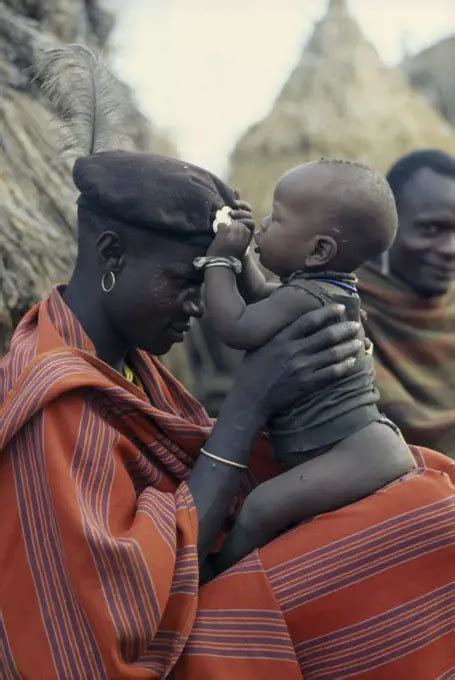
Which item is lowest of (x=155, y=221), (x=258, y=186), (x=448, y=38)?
(x=258, y=186)

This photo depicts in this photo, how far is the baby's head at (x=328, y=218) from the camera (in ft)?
7.64

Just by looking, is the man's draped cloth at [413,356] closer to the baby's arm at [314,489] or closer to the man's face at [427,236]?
the man's face at [427,236]

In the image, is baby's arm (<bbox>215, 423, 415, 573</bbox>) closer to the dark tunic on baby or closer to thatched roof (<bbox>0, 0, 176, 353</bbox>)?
the dark tunic on baby

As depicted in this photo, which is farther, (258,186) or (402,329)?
(258,186)

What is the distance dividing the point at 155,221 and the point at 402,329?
2.11 m

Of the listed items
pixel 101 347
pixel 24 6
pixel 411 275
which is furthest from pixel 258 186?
pixel 101 347

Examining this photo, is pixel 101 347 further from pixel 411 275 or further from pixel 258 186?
pixel 258 186

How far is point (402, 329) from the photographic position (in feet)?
13.8

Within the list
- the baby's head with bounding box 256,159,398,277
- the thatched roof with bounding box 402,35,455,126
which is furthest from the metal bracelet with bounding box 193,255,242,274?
the thatched roof with bounding box 402,35,455,126

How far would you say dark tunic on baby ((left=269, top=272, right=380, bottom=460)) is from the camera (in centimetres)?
225

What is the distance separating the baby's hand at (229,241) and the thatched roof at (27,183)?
4.47ft

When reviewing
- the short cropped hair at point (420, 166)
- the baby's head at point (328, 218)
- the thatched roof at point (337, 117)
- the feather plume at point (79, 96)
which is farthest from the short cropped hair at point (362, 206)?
the thatched roof at point (337, 117)

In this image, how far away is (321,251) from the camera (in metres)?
2.36

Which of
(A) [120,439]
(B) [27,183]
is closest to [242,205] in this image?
(A) [120,439]
